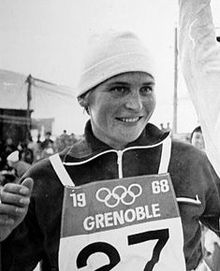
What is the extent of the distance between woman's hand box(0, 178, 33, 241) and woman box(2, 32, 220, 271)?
28 mm

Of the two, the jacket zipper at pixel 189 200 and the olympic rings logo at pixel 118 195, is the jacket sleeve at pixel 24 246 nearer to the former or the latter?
the olympic rings logo at pixel 118 195

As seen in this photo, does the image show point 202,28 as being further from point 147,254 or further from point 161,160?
point 147,254

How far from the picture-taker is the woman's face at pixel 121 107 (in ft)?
2.37

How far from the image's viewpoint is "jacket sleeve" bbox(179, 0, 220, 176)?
2.25ft

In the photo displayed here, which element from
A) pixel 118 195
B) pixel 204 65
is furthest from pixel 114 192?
pixel 204 65

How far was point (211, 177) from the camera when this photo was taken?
0.77 m

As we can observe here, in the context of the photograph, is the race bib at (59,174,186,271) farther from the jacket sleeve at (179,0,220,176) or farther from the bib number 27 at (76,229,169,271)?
the jacket sleeve at (179,0,220,176)

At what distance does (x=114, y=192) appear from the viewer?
0.74 meters

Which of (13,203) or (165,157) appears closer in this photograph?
(13,203)

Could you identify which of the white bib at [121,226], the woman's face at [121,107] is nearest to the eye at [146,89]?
the woman's face at [121,107]

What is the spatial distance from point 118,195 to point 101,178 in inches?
1.6

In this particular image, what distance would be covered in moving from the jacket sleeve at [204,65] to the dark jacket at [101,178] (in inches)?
2.7

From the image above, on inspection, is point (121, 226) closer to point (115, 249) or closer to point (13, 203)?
point (115, 249)

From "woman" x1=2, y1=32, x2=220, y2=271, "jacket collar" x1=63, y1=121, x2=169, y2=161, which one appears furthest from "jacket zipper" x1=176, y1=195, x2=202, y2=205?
"jacket collar" x1=63, y1=121, x2=169, y2=161
